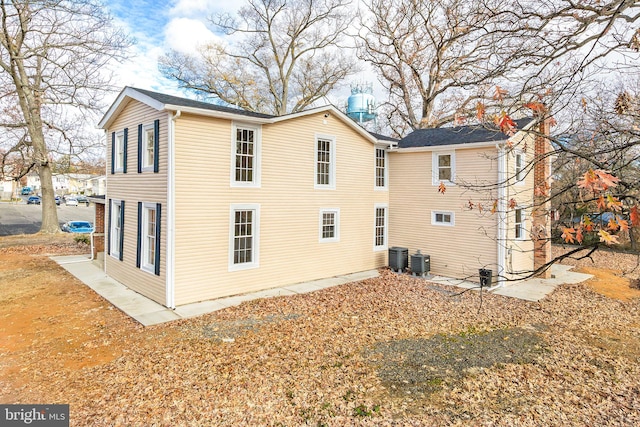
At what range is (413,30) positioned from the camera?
18875 millimetres

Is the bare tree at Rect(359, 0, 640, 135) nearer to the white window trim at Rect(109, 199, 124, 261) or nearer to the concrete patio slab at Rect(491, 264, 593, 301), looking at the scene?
the concrete patio slab at Rect(491, 264, 593, 301)

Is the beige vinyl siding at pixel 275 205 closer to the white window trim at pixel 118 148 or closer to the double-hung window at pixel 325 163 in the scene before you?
the double-hung window at pixel 325 163

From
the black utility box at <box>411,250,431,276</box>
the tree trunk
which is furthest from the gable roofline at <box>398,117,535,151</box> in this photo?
the tree trunk

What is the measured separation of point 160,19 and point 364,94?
12.8 m

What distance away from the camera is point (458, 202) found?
13016 millimetres

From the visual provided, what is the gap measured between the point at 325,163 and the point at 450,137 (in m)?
5.17

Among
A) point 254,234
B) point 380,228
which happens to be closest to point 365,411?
point 254,234

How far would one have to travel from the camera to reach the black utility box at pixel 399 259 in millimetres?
13933

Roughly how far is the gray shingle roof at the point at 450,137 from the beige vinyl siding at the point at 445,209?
389mm

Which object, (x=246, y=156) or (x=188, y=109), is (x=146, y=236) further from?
(x=188, y=109)

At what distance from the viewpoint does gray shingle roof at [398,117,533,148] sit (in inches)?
485

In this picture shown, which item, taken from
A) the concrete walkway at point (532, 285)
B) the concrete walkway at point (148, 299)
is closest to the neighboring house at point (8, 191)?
the concrete walkway at point (148, 299)

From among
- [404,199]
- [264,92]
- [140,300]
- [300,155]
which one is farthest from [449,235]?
[264,92]

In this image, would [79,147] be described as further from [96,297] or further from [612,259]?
[612,259]
